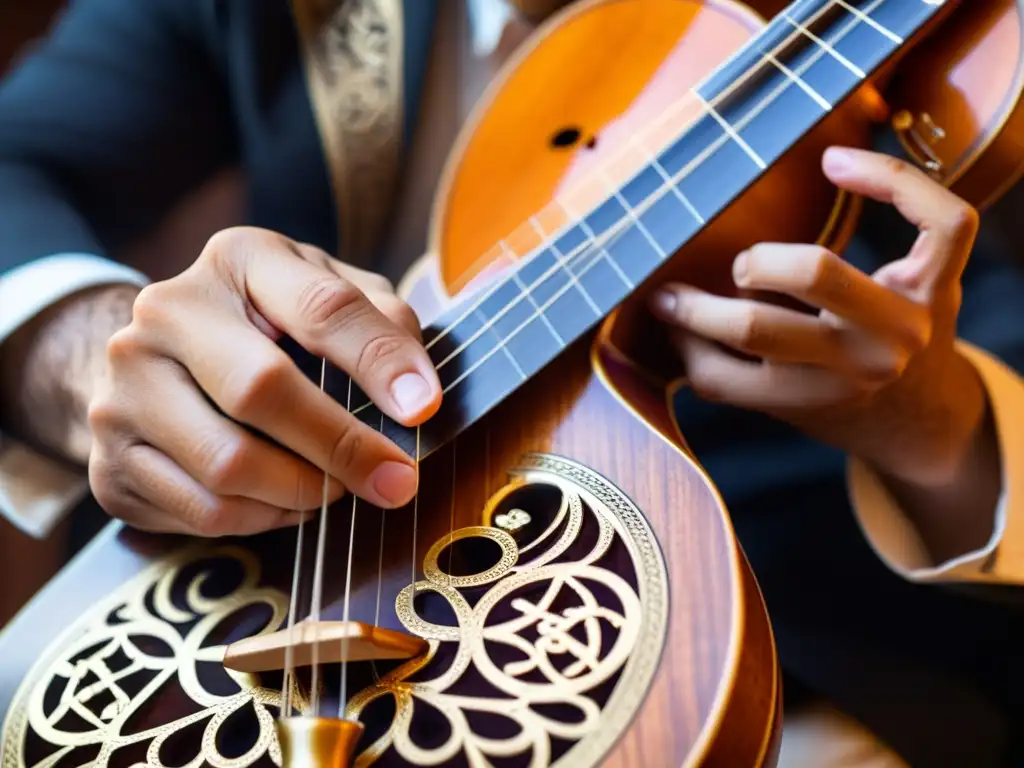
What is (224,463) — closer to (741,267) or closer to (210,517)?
(210,517)

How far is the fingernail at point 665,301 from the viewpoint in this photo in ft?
1.50

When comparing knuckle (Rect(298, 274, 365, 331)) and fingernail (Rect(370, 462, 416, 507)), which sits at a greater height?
knuckle (Rect(298, 274, 365, 331))

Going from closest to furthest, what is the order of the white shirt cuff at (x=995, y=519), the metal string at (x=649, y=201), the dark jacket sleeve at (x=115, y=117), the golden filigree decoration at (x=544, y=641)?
the golden filigree decoration at (x=544, y=641), the metal string at (x=649, y=201), the white shirt cuff at (x=995, y=519), the dark jacket sleeve at (x=115, y=117)

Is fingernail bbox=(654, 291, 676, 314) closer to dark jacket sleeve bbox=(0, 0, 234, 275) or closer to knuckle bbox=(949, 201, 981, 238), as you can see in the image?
knuckle bbox=(949, 201, 981, 238)

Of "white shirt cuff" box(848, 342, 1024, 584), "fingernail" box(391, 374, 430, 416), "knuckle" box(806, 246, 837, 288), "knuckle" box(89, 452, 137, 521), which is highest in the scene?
"knuckle" box(89, 452, 137, 521)

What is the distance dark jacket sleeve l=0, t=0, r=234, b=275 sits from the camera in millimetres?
754

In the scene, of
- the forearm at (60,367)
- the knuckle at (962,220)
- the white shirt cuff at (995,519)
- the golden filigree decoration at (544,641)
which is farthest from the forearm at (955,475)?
the forearm at (60,367)

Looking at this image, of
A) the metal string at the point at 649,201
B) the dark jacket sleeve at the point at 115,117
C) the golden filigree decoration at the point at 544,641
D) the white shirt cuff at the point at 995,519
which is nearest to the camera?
the golden filigree decoration at the point at 544,641

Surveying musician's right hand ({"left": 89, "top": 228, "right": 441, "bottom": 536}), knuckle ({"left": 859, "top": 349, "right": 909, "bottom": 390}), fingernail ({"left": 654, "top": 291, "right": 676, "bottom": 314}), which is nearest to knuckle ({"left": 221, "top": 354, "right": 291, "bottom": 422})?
musician's right hand ({"left": 89, "top": 228, "right": 441, "bottom": 536})

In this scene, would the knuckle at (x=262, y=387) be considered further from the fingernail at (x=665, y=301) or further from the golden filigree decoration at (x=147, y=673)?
the fingernail at (x=665, y=301)

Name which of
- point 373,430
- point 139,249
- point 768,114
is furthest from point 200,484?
point 139,249

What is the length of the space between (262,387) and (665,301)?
23 centimetres

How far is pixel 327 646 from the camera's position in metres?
0.32

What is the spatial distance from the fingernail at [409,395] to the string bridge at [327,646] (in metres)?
0.11
